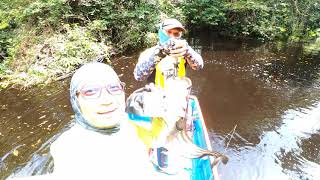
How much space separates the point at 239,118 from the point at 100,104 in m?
4.70

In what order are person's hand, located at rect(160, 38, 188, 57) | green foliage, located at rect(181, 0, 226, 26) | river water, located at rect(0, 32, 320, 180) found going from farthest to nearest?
green foliage, located at rect(181, 0, 226, 26) → river water, located at rect(0, 32, 320, 180) → person's hand, located at rect(160, 38, 188, 57)

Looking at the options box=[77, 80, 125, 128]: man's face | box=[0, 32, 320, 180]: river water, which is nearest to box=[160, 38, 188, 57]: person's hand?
box=[77, 80, 125, 128]: man's face

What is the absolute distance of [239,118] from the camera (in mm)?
6273

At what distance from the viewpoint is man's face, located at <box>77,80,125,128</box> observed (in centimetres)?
189

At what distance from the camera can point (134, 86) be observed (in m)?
7.75

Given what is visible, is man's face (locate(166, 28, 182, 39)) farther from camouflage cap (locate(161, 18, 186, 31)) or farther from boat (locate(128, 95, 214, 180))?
boat (locate(128, 95, 214, 180))

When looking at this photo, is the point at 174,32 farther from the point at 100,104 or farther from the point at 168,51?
the point at 100,104

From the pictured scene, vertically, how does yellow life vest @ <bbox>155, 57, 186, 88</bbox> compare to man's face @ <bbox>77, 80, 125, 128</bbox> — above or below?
below

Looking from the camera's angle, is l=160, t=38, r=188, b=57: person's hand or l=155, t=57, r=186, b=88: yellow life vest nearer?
l=160, t=38, r=188, b=57: person's hand

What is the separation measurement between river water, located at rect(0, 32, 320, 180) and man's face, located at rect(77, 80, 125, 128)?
2965 mm

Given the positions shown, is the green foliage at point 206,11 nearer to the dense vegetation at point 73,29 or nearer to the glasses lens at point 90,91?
the dense vegetation at point 73,29

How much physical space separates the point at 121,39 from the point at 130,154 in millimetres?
8863

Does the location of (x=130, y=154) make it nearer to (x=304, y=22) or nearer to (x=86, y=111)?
(x=86, y=111)

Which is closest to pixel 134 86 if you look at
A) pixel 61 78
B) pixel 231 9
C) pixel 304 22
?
pixel 61 78
